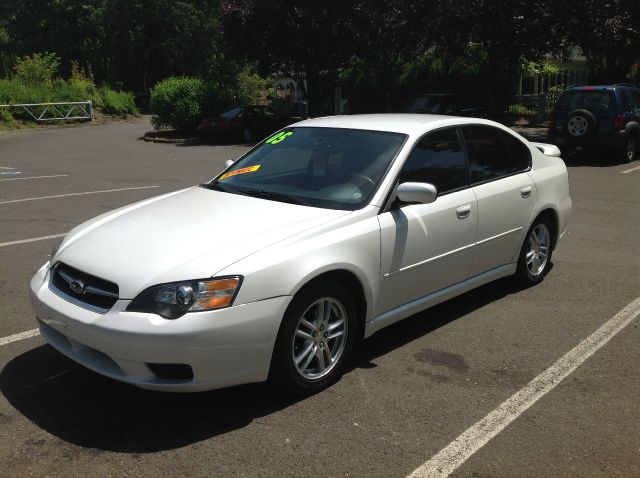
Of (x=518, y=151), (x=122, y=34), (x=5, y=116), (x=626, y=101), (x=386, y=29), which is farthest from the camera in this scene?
(x=122, y=34)

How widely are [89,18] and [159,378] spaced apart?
196 ft

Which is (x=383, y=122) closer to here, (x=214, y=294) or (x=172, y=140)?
(x=214, y=294)

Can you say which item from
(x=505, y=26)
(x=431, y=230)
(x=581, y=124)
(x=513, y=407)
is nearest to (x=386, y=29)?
(x=505, y=26)

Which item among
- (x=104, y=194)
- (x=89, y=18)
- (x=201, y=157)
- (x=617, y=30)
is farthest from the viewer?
(x=89, y=18)

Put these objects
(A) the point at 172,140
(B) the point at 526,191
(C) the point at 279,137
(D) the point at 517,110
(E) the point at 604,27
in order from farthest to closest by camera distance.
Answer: (D) the point at 517,110 → (A) the point at 172,140 → (E) the point at 604,27 → (B) the point at 526,191 → (C) the point at 279,137

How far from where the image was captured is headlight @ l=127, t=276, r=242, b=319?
138 inches

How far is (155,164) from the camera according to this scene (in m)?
16.8

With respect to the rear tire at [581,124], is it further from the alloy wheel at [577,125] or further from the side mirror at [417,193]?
the side mirror at [417,193]

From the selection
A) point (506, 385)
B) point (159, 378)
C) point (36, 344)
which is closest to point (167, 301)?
point (159, 378)

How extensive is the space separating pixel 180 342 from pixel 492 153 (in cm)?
327

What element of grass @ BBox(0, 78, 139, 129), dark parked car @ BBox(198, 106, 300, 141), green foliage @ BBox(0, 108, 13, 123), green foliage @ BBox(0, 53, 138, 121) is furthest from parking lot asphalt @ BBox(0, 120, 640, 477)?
green foliage @ BBox(0, 53, 138, 121)

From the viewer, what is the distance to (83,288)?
3.80m

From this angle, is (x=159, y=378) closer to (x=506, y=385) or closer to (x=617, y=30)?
(x=506, y=385)

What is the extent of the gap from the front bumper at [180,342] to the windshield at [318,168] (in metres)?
1.11
